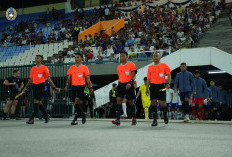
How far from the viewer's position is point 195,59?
16453 mm

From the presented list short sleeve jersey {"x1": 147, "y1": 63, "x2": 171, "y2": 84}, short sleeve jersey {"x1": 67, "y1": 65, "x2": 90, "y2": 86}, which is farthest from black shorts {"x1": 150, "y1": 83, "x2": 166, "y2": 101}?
short sleeve jersey {"x1": 67, "y1": 65, "x2": 90, "y2": 86}

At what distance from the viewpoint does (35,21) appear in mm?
36031

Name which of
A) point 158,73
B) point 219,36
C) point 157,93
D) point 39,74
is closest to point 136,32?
point 219,36

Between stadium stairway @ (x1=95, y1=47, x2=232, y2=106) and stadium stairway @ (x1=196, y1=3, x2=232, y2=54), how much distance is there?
8.23 feet

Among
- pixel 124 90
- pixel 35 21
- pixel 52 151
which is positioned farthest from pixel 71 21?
pixel 52 151

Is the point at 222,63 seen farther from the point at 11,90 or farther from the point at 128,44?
the point at 11,90

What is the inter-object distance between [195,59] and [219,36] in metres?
5.33

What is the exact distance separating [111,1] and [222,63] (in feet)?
70.6

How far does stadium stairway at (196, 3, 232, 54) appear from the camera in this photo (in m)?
19.6

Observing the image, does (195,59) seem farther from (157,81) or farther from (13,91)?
(13,91)

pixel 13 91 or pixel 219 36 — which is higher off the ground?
pixel 219 36

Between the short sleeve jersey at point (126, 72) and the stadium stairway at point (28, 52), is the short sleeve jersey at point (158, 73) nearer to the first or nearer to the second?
the short sleeve jersey at point (126, 72)

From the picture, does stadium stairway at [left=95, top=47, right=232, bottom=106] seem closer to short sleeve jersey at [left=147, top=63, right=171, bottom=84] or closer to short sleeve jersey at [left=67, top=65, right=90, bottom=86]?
short sleeve jersey at [left=67, top=65, right=90, bottom=86]

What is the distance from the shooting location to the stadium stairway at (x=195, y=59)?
1594 centimetres
